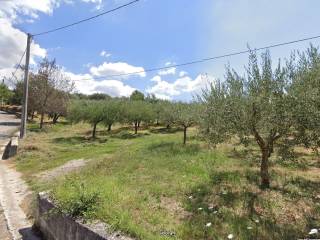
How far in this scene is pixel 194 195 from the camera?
8.20 meters

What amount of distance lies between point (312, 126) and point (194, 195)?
304 centimetres

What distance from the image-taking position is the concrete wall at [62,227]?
16.4 ft

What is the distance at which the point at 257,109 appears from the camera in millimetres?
8398

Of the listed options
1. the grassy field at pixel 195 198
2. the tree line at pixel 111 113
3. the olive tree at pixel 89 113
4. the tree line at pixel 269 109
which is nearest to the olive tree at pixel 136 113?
the tree line at pixel 111 113

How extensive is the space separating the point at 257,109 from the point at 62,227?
16.9 ft

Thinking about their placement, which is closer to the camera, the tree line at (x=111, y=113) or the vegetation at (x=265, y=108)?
the vegetation at (x=265, y=108)

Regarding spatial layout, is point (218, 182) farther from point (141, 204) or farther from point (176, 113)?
point (176, 113)

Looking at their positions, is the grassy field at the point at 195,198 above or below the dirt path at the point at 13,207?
above

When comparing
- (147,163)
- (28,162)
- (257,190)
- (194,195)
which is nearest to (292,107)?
(257,190)

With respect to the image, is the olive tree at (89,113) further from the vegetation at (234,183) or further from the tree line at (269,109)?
the tree line at (269,109)

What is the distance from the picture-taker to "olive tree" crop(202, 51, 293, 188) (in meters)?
8.00

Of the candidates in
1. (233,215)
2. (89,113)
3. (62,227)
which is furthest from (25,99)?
(233,215)

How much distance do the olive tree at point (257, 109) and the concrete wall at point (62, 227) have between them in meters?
4.57

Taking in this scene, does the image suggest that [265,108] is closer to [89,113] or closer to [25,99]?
[25,99]
